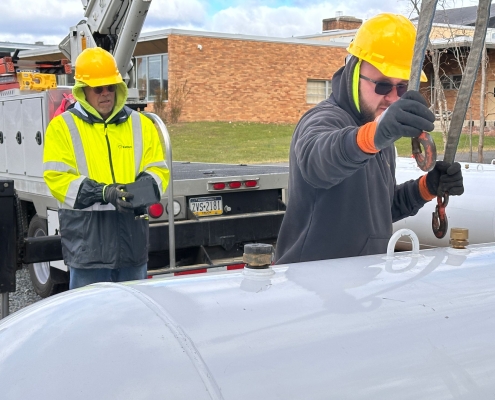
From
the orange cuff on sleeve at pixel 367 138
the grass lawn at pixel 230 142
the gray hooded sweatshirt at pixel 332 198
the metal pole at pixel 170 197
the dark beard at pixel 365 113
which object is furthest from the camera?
the grass lawn at pixel 230 142

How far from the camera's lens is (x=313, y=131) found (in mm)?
2482

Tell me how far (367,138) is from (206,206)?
4030 millimetres

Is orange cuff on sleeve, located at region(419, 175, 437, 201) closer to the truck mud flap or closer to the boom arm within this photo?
the truck mud flap

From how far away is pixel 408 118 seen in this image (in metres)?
2.03

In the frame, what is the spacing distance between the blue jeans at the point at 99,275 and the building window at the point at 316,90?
29654 millimetres

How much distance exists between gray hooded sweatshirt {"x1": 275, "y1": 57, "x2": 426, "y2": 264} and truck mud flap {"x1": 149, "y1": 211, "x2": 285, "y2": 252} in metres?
3.09

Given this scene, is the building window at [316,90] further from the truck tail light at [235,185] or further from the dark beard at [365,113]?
the dark beard at [365,113]

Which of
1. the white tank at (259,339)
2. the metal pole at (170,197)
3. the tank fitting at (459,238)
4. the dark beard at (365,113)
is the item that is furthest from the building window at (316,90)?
the white tank at (259,339)

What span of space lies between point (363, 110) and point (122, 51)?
6.16 metres

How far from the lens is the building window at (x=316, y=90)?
33.6 m

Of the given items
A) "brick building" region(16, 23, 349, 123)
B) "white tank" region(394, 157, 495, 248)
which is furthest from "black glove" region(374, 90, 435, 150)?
"brick building" region(16, 23, 349, 123)

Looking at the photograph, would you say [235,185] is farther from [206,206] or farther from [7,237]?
[7,237]

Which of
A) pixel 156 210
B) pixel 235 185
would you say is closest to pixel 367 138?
pixel 156 210

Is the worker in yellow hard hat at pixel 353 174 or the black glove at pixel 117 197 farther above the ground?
the worker in yellow hard hat at pixel 353 174
